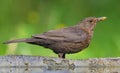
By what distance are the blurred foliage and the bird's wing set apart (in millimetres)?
729

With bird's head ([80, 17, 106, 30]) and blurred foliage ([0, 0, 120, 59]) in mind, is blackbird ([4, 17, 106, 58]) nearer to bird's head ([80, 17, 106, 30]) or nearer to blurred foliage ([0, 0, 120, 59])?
bird's head ([80, 17, 106, 30])

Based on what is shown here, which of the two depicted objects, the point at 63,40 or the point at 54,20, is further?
the point at 54,20

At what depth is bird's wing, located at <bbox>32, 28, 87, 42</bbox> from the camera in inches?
244

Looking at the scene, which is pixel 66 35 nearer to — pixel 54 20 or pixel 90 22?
pixel 90 22

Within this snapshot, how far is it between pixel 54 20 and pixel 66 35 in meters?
1.37

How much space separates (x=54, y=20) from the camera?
7.70 m

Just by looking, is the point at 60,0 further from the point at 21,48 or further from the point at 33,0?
the point at 21,48

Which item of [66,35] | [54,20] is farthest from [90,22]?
[54,20]

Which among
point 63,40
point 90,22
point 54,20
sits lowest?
point 63,40

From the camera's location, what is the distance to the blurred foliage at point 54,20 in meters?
7.34

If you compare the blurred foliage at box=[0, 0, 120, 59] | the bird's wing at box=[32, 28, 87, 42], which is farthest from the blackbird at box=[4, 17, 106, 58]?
the blurred foliage at box=[0, 0, 120, 59]

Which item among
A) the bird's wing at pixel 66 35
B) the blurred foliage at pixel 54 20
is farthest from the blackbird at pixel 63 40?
the blurred foliage at pixel 54 20

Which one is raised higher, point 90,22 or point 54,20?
point 54,20

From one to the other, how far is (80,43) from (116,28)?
1281 millimetres
